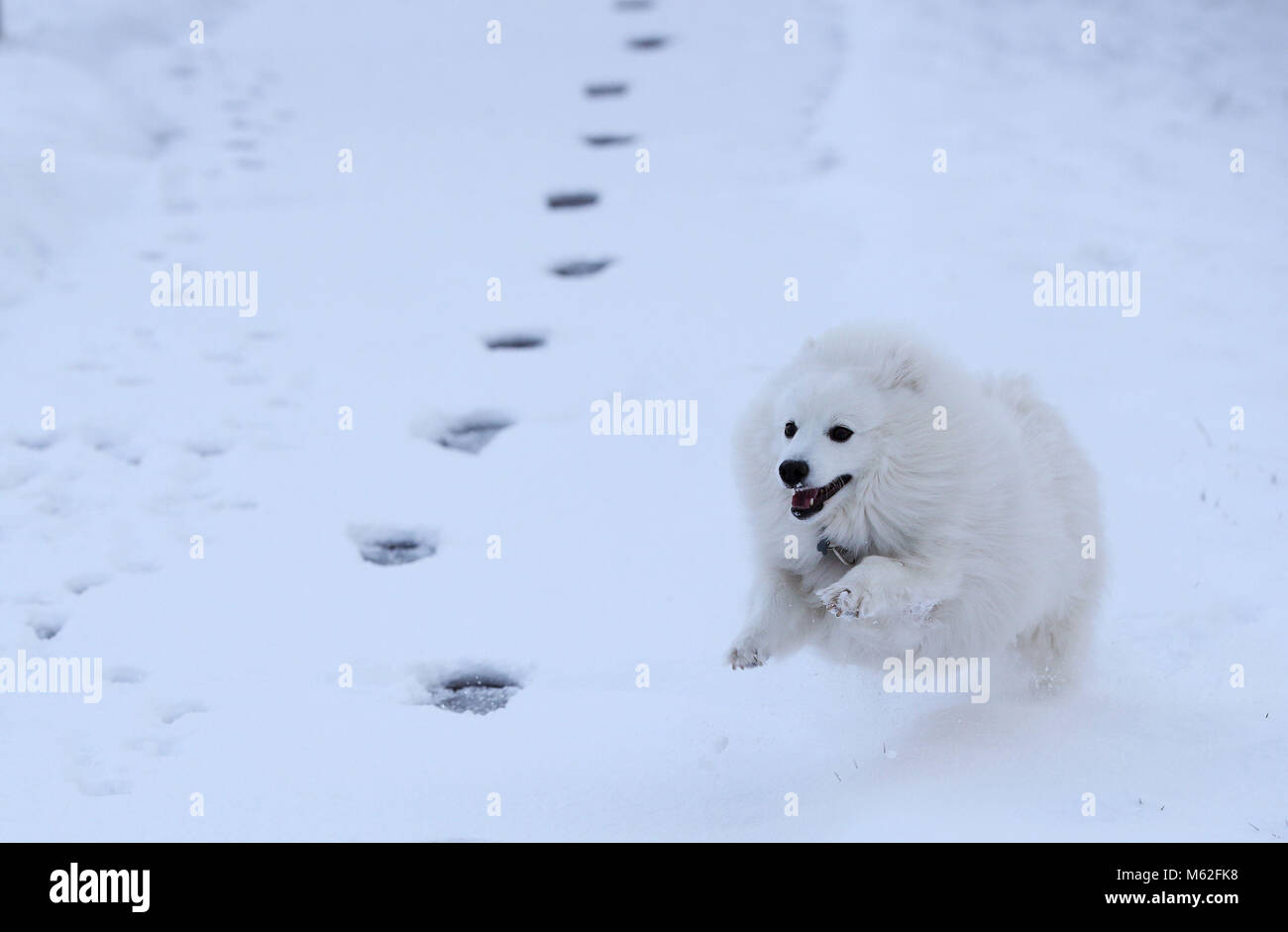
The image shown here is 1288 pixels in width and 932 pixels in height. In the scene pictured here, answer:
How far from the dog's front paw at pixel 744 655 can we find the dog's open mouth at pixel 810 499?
1.29 feet

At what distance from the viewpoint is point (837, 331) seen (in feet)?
10.9

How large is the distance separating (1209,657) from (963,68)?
6753 mm

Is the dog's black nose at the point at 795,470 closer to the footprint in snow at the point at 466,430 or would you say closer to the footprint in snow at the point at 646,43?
the footprint in snow at the point at 466,430

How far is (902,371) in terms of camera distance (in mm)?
3180

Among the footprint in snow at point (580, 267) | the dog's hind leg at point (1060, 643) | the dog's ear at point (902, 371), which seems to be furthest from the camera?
the footprint in snow at point (580, 267)

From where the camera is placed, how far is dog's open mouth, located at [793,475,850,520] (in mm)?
3129

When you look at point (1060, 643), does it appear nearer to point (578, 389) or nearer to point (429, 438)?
point (578, 389)

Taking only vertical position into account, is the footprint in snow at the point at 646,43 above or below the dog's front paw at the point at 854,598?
above

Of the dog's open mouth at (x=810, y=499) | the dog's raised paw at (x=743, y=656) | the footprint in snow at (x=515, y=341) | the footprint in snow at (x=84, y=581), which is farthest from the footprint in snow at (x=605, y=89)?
the dog's raised paw at (x=743, y=656)

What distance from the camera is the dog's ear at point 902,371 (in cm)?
Answer: 318

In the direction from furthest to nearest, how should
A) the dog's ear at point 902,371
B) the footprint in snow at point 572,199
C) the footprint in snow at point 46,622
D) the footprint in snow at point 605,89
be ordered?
the footprint in snow at point 605,89
the footprint in snow at point 572,199
the footprint in snow at point 46,622
the dog's ear at point 902,371

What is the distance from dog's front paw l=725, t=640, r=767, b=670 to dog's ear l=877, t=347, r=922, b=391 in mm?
794
